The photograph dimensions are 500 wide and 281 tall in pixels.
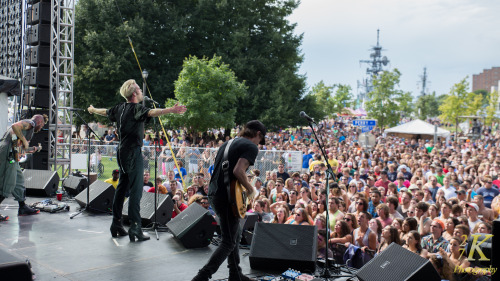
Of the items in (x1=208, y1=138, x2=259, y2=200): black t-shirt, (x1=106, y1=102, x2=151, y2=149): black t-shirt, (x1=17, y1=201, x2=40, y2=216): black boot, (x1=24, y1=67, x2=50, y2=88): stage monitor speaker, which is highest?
(x1=24, y1=67, x2=50, y2=88): stage monitor speaker

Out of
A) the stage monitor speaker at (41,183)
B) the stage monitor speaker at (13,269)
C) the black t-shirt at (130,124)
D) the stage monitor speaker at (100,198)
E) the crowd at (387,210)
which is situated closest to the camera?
the stage monitor speaker at (13,269)

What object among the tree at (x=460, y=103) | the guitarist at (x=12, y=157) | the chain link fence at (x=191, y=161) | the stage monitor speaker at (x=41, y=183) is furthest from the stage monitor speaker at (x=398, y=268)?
the tree at (x=460, y=103)

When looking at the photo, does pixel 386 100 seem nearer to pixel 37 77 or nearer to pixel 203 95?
pixel 203 95

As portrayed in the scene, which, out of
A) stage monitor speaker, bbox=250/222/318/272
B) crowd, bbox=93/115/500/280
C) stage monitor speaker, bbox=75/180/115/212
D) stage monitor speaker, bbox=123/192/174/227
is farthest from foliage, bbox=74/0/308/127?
stage monitor speaker, bbox=250/222/318/272

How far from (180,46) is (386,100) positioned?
21448 millimetres

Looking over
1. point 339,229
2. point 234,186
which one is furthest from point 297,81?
point 234,186

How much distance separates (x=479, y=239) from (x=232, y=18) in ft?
82.5

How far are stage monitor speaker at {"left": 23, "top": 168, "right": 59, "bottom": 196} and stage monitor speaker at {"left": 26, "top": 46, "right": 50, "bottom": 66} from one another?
262 cm

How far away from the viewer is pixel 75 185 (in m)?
8.71

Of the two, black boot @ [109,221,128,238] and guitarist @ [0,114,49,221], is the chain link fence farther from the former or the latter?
black boot @ [109,221,128,238]

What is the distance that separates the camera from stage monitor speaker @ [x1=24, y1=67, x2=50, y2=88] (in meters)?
10.0

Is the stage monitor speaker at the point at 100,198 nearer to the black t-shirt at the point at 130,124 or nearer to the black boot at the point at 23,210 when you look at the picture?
the black boot at the point at 23,210

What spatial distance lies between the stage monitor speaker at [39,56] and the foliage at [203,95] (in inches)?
429

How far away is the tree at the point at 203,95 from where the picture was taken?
2164 cm
